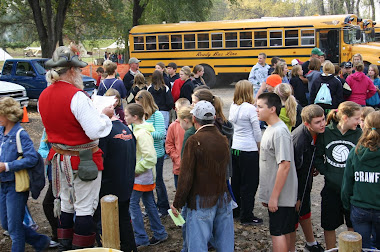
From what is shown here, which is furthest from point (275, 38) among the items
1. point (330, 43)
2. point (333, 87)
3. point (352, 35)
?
point (333, 87)

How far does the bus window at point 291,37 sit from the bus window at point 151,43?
6.44 meters

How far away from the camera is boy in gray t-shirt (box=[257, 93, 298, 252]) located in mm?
4176

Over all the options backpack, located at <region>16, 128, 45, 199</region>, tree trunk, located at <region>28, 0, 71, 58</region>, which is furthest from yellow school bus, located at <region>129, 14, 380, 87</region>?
backpack, located at <region>16, 128, 45, 199</region>

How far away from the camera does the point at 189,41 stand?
21.0 m

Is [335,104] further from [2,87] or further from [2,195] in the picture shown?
[2,87]

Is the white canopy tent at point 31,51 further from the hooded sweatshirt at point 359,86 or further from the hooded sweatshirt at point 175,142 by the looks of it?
the hooded sweatshirt at point 175,142

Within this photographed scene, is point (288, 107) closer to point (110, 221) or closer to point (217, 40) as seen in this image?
point (110, 221)

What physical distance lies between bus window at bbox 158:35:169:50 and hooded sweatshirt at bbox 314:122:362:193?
1757 centimetres

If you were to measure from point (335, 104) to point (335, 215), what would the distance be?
451 centimetres

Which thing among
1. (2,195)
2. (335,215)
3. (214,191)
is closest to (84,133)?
(214,191)

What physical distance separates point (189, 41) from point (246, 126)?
51.1ft

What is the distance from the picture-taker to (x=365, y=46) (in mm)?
17844

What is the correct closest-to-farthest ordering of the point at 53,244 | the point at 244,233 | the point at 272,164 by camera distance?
1. the point at 272,164
2. the point at 53,244
3. the point at 244,233

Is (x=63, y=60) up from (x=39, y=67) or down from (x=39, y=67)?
up
